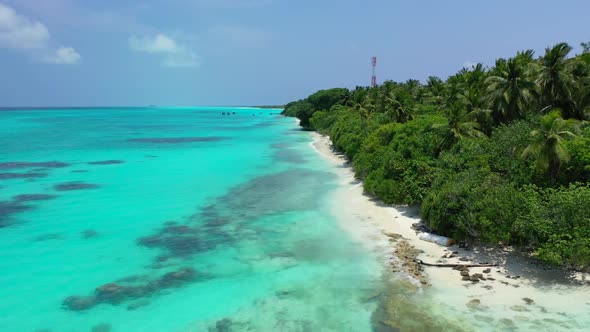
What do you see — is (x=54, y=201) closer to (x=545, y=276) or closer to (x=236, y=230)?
(x=236, y=230)

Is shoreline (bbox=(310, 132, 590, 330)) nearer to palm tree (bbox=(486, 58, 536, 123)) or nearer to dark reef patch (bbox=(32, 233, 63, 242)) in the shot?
palm tree (bbox=(486, 58, 536, 123))

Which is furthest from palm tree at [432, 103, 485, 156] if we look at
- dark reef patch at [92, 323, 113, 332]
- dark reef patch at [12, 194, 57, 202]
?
dark reef patch at [12, 194, 57, 202]

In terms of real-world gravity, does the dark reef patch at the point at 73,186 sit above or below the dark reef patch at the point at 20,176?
above

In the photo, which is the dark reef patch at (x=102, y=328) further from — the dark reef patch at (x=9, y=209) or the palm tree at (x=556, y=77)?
the palm tree at (x=556, y=77)

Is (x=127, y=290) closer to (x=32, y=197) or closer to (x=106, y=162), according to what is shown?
(x=32, y=197)

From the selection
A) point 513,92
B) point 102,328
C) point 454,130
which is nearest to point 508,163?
point 454,130

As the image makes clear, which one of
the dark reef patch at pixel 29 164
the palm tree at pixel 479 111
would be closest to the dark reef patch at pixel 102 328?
the palm tree at pixel 479 111
